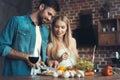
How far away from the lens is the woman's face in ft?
8.63

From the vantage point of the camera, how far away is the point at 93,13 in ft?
15.6

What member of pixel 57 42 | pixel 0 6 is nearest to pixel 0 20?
pixel 0 6

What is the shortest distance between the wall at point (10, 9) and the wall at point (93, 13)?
741 millimetres

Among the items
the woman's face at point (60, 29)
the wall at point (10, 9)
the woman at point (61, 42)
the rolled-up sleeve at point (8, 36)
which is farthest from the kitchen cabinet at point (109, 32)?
the rolled-up sleeve at point (8, 36)

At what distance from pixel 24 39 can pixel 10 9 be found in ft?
7.66

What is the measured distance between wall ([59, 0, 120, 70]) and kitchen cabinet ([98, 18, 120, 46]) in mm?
175

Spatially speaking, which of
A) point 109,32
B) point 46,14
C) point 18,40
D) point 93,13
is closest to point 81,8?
point 93,13

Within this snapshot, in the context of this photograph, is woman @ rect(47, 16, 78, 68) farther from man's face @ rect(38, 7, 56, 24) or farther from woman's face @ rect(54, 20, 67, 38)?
man's face @ rect(38, 7, 56, 24)

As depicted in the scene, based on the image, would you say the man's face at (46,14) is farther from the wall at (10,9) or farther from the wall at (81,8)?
the wall at (81,8)

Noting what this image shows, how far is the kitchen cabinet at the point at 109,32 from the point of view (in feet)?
14.4

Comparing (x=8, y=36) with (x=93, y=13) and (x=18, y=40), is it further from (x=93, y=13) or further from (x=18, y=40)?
(x=93, y=13)

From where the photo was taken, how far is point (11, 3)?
178 inches

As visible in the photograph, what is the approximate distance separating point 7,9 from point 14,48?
89.5 inches

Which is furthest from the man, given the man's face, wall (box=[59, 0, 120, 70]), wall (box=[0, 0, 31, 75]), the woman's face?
wall (box=[59, 0, 120, 70])
